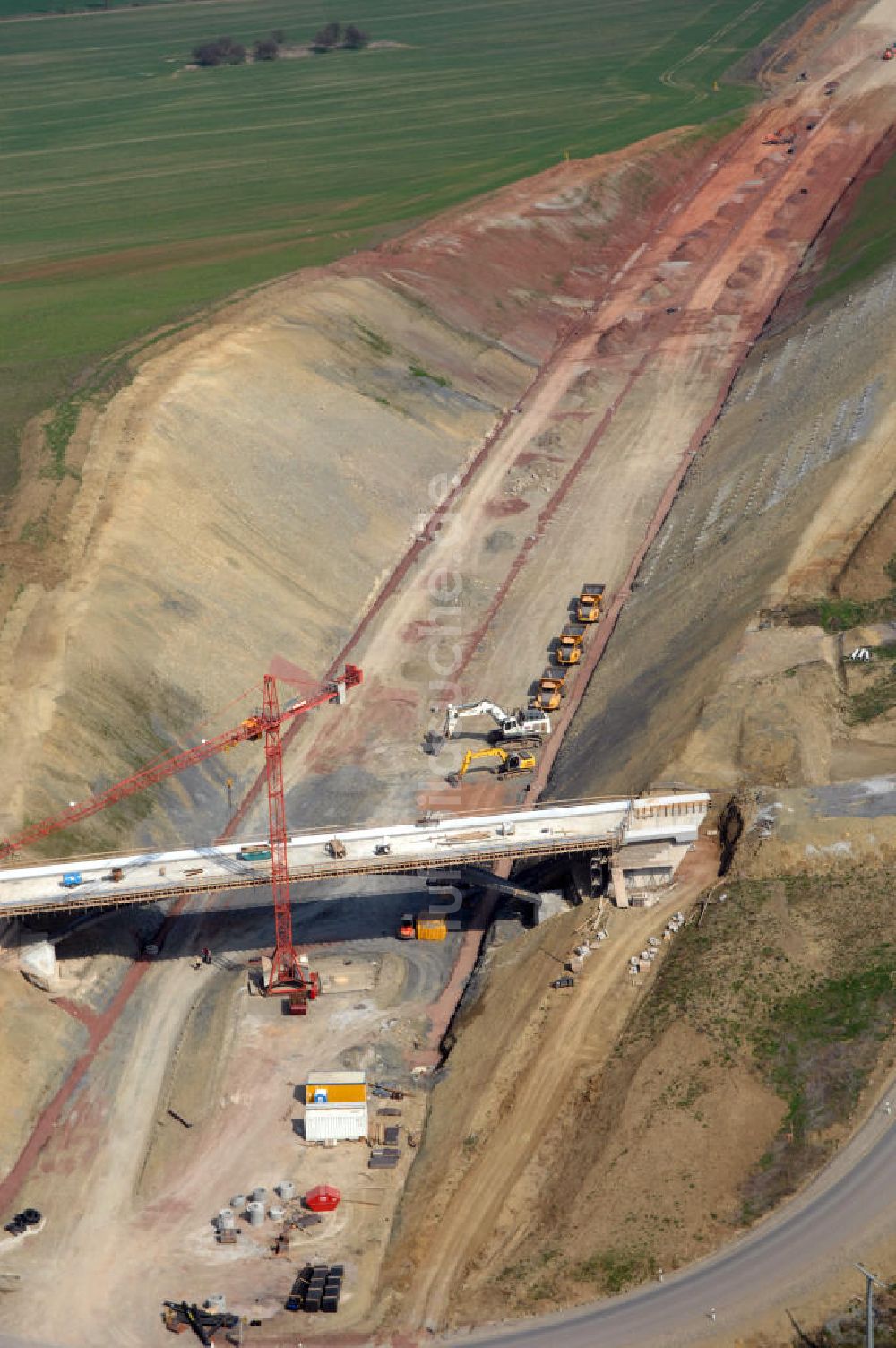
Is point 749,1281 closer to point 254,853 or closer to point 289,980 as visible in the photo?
point 289,980

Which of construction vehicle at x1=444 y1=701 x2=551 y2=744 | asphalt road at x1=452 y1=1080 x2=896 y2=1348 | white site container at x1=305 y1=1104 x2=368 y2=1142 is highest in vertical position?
construction vehicle at x1=444 y1=701 x2=551 y2=744

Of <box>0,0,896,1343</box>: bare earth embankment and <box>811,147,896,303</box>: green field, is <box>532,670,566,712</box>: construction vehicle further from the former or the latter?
<box>811,147,896,303</box>: green field

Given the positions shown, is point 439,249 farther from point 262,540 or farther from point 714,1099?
point 714,1099

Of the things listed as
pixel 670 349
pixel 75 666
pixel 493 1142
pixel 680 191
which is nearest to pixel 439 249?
pixel 670 349

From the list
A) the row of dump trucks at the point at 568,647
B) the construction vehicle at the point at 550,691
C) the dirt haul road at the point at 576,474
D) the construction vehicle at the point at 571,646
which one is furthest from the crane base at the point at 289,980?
the construction vehicle at the point at 571,646

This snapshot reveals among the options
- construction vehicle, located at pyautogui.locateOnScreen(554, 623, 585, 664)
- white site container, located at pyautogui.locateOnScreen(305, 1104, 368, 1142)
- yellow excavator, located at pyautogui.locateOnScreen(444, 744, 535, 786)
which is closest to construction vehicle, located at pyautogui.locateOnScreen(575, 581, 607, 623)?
construction vehicle, located at pyautogui.locateOnScreen(554, 623, 585, 664)

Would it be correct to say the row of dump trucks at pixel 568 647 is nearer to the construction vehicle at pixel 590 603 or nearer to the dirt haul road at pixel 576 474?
the construction vehicle at pixel 590 603
